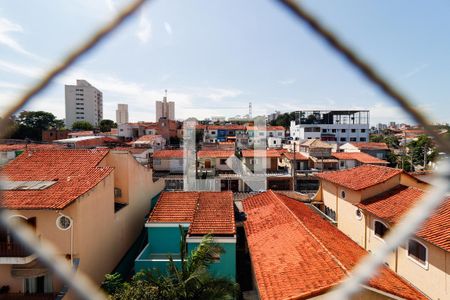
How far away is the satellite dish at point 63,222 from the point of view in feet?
21.6

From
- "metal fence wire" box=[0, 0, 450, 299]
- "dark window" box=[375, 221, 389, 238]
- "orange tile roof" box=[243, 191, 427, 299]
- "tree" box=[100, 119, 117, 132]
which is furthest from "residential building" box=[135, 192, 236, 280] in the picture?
"tree" box=[100, 119, 117, 132]

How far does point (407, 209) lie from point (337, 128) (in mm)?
34388

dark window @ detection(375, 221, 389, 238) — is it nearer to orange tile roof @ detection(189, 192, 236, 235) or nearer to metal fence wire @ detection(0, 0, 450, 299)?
orange tile roof @ detection(189, 192, 236, 235)

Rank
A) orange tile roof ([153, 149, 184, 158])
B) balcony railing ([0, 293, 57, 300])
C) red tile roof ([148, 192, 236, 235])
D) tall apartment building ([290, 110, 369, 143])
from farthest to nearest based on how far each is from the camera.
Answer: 1. tall apartment building ([290, 110, 369, 143])
2. orange tile roof ([153, 149, 184, 158])
3. red tile roof ([148, 192, 236, 235])
4. balcony railing ([0, 293, 57, 300])

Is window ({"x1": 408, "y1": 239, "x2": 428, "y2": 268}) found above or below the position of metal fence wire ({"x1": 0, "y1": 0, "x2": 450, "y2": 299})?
below

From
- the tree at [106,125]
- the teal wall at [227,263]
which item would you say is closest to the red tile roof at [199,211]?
the teal wall at [227,263]

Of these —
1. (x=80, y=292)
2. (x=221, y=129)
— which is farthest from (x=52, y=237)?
(x=221, y=129)

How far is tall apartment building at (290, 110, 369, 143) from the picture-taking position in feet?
129

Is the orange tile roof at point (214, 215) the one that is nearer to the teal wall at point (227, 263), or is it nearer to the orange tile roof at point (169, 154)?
the teal wall at point (227, 263)

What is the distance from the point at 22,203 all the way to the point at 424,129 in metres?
7.49

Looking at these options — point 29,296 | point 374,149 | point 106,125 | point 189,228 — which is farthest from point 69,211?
point 106,125

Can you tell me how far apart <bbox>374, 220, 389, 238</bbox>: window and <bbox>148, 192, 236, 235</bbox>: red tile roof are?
4513mm

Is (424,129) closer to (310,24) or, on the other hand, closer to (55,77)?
(310,24)

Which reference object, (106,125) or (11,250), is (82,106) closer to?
(106,125)
